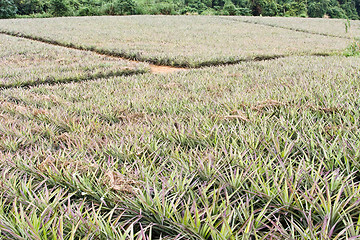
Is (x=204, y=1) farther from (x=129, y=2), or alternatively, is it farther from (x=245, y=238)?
(x=245, y=238)

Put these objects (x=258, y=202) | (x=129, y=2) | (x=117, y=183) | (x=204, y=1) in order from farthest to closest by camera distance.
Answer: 1. (x=204, y=1)
2. (x=129, y=2)
3. (x=117, y=183)
4. (x=258, y=202)

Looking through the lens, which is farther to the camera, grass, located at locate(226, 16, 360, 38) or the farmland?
grass, located at locate(226, 16, 360, 38)

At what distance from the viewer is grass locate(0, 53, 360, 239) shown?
965 mm

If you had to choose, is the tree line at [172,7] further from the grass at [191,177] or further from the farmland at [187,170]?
the grass at [191,177]

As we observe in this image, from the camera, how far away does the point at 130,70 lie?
259 inches

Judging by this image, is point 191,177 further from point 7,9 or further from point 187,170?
point 7,9

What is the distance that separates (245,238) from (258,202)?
1.05 ft

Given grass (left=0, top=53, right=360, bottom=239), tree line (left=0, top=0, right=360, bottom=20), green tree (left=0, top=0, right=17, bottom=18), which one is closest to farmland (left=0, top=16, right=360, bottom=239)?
grass (left=0, top=53, right=360, bottom=239)

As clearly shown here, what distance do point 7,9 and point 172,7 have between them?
2127 centimetres

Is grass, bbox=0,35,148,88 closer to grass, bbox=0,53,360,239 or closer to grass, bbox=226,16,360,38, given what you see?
grass, bbox=0,53,360,239

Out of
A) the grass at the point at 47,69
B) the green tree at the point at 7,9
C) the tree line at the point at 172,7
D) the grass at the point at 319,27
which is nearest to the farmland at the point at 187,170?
the grass at the point at 47,69

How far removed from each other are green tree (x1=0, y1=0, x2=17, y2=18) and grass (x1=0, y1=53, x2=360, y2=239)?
3873cm

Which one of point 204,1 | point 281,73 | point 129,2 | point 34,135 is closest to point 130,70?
point 281,73

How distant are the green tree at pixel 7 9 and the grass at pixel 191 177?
38.7 m
